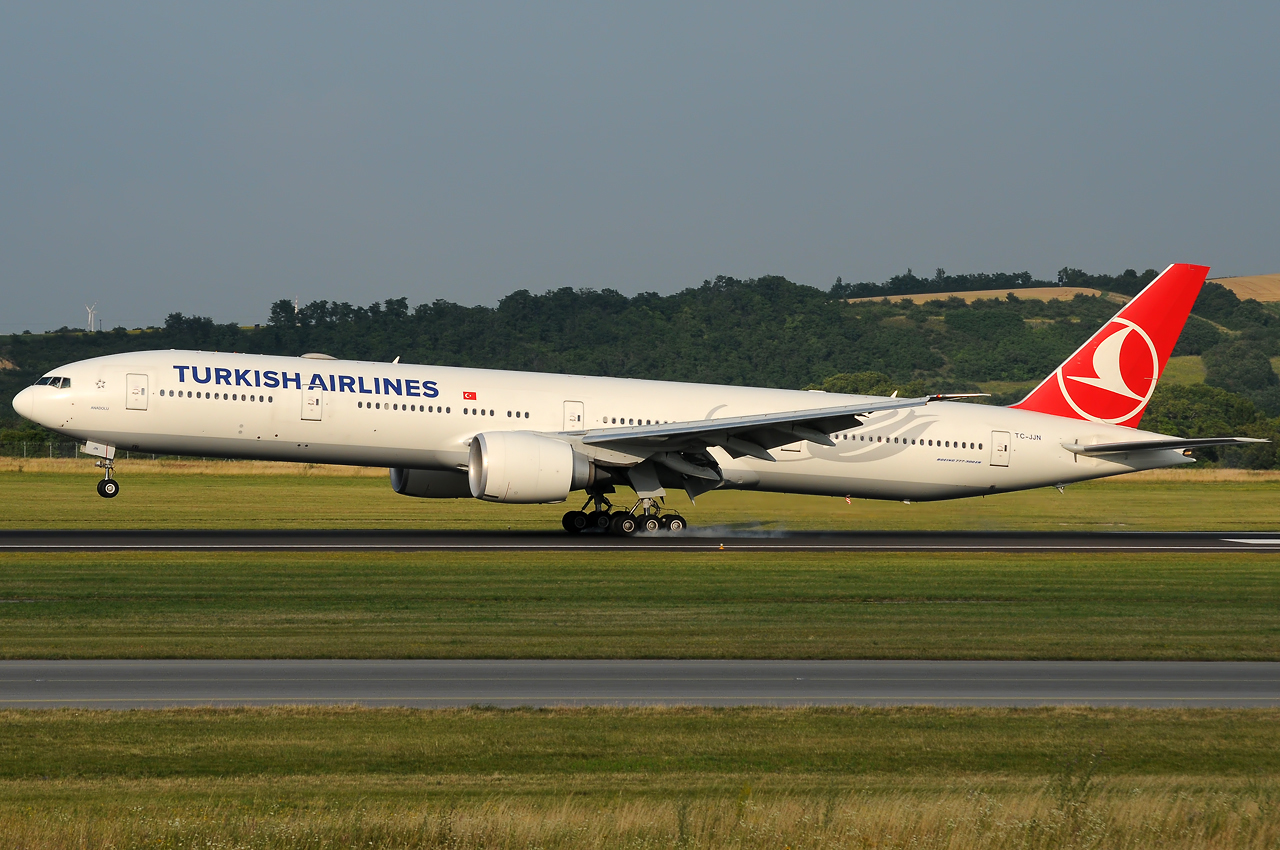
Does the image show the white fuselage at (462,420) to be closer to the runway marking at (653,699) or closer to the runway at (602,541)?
the runway at (602,541)

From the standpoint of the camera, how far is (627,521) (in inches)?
1337

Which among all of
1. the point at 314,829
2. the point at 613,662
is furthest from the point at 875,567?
the point at 314,829

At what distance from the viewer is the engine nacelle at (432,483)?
3456 centimetres

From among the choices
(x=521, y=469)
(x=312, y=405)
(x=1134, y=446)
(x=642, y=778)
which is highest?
(x=312, y=405)

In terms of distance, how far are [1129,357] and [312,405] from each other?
24015 millimetres

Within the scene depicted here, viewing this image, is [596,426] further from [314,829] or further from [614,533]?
[314,829]

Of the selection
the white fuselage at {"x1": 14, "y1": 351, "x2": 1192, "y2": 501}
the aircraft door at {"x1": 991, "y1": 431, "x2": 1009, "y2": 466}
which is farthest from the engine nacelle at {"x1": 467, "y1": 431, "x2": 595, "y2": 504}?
the aircraft door at {"x1": 991, "y1": 431, "x2": 1009, "y2": 466}

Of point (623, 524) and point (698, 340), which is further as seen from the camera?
point (698, 340)

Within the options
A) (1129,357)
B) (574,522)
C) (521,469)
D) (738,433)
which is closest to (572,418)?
(574,522)

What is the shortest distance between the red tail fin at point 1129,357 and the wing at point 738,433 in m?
7.58

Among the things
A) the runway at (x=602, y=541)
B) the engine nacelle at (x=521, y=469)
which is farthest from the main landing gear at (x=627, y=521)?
the engine nacelle at (x=521, y=469)

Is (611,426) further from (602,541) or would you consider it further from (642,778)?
(642,778)

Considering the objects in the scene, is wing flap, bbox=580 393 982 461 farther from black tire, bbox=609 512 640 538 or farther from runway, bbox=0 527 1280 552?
runway, bbox=0 527 1280 552

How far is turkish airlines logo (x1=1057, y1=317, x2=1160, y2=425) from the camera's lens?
3888 centimetres
